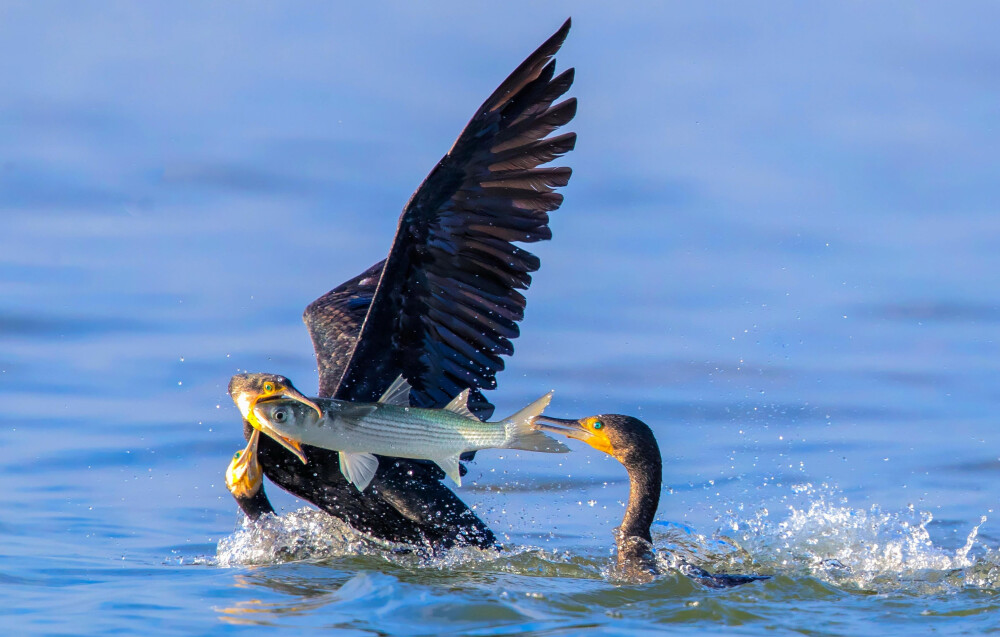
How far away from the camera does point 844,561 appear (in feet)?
26.2

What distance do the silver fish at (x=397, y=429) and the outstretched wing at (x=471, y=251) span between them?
42.3 inches

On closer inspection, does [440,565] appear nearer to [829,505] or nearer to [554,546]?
[554,546]

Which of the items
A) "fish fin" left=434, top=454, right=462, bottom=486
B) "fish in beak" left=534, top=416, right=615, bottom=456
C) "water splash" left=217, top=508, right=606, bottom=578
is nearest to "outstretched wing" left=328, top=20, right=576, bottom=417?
"fish in beak" left=534, top=416, right=615, bottom=456

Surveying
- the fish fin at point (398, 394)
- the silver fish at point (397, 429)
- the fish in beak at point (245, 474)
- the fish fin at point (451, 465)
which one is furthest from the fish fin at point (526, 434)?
the fish in beak at point (245, 474)

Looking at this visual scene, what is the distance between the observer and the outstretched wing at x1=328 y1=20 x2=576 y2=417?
744 centimetres

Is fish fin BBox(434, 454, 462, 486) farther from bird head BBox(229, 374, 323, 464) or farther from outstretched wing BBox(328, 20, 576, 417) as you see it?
outstretched wing BBox(328, 20, 576, 417)

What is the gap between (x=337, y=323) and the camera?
A: 29.3 ft

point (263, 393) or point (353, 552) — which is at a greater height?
point (263, 393)

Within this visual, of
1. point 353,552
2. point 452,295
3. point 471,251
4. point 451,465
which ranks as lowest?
point 353,552

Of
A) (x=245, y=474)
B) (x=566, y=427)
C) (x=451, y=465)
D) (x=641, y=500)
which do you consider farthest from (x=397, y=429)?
(x=641, y=500)

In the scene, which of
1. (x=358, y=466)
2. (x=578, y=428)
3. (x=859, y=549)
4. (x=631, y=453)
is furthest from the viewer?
(x=859, y=549)

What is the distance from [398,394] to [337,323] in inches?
84.7

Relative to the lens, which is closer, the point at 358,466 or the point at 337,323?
the point at 358,466

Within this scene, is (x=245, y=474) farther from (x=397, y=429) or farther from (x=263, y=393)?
(x=397, y=429)
